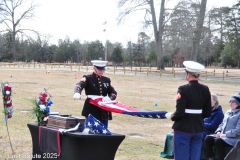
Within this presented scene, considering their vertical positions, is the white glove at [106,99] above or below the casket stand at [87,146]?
above

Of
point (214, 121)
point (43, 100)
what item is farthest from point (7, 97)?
point (214, 121)

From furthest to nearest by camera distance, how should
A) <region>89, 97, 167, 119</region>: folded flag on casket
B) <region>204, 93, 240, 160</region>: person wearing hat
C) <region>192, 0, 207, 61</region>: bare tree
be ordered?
<region>192, 0, 207, 61</region>: bare tree < <region>204, 93, 240, 160</region>: person wearing hat < <region>89, 97, 167, 119</region>: folded flag on casket

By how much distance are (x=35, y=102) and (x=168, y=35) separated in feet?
128

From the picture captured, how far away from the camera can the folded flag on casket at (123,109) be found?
15.6 feet

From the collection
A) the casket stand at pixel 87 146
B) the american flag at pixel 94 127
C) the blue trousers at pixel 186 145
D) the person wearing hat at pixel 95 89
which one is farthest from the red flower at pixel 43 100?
the blue trousers at pixel 186 145

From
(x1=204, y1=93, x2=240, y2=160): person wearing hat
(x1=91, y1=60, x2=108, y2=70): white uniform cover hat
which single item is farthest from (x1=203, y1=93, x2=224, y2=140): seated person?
(x1=91, y1=60, x2=108, y2=70): white uniform cover hat

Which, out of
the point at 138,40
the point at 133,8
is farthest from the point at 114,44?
the point at 133,8

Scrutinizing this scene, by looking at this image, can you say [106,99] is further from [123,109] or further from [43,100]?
[43,100]

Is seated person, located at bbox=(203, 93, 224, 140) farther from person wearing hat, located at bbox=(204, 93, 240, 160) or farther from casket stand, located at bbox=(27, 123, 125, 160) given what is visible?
casket stand, located at bbox=(27, 123, 125, 160)

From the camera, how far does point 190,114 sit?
4.72 metres

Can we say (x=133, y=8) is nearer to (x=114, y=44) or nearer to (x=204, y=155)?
(x=204, y=155)

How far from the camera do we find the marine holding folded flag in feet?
15.2

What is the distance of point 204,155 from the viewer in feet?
20.9

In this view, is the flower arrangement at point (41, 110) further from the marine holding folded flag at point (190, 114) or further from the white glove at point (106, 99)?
the marine holding folded flag at point (190, 114)
